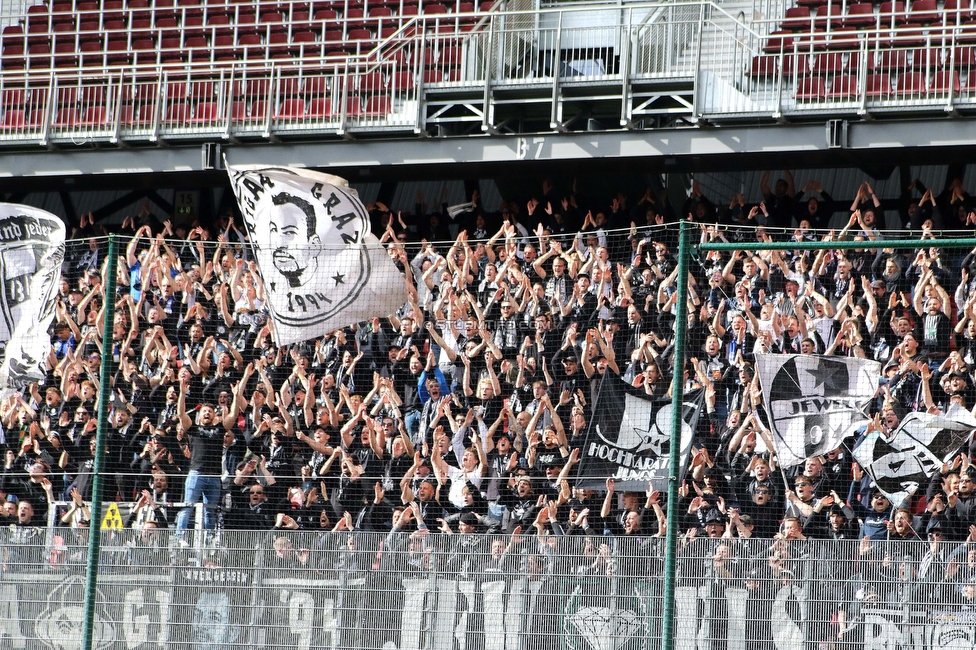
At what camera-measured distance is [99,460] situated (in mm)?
7930

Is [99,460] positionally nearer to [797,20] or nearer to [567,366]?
[567,366]

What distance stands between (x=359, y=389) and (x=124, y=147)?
31.7 ft

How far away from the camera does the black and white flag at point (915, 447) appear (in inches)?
284

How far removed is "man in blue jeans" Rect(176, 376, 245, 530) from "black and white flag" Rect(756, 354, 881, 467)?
341 centimetres

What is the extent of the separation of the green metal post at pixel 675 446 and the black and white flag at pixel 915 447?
3.57ft

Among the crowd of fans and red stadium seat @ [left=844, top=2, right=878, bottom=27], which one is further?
red stadium seat @ [left=844, top=2, right=878, bottom=27]

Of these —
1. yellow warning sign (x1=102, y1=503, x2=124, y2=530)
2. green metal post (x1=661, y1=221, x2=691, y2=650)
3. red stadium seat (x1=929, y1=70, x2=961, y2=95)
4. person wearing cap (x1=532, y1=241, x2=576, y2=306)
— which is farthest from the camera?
red stadium seat (x1=929, y1=70, x2=961, y2=95)

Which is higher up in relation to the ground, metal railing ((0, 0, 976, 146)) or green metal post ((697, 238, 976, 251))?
metal railing ((0, 0, 976, 146))

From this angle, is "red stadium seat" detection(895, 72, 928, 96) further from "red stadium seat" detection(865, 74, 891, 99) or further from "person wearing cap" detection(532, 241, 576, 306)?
"person wearing cap" detection(532, 241, 576, 306)

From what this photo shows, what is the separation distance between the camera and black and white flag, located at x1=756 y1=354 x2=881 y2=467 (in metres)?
6.99

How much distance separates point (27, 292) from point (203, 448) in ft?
4.81

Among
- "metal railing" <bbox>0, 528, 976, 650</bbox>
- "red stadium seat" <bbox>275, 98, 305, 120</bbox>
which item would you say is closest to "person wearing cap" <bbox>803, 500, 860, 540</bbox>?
"metal railing" <bbox>0, 528, 976, 650</bbox>

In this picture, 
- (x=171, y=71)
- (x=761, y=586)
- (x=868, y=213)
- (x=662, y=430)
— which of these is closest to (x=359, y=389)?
(x=662, y=430)

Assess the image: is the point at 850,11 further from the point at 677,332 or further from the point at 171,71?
the point at 677,332
